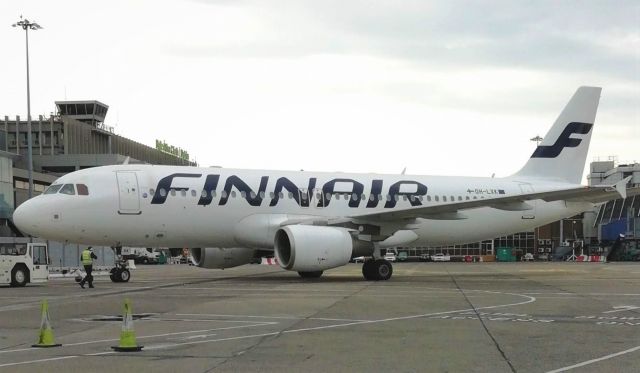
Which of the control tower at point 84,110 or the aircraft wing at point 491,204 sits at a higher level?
the control tower at point 84,110

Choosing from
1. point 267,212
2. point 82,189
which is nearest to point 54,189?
point 82,189

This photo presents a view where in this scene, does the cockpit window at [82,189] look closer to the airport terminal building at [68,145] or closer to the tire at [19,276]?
the tire at [19,276]

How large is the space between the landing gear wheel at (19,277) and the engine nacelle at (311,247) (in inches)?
338

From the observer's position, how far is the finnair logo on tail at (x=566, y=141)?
32344 millimetres

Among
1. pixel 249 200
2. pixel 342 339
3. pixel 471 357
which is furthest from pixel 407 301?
pixel 249 200

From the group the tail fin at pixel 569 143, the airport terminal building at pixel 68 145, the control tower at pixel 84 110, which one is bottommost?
the tail fin at pixel 569 143

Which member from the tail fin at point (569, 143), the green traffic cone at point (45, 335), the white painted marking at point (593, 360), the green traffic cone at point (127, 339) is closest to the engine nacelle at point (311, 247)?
the tail fin at point (569, 143)

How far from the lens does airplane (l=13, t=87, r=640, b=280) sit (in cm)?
2395

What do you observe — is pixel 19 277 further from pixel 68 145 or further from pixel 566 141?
pixel 68 145

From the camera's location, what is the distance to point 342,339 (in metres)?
10.4

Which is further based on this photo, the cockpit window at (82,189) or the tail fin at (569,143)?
the tail fin at (569,143)

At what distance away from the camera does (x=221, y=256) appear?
28359 mm

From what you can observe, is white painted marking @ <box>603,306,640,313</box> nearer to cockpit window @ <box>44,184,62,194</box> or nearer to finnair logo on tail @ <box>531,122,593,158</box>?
cockpit window @ <box>44,184,62,194</box>

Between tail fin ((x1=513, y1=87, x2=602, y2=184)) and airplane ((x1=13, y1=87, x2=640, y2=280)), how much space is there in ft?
13.2
